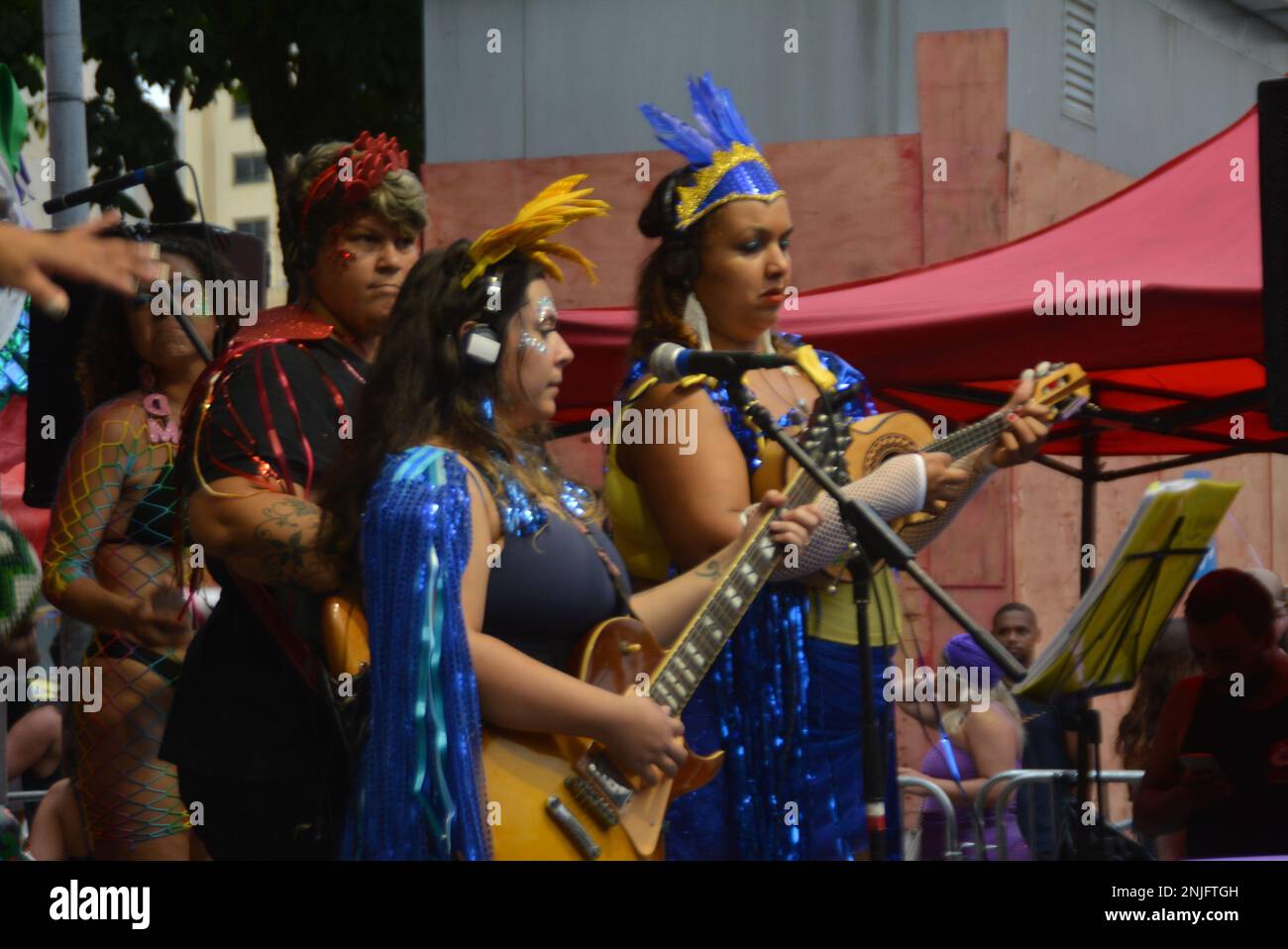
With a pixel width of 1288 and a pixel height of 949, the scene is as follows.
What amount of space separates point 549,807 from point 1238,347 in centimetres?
247

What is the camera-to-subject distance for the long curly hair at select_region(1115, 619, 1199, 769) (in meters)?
5.98

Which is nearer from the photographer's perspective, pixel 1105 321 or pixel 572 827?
pixel 572 827

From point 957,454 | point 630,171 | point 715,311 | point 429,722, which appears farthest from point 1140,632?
point 630,171

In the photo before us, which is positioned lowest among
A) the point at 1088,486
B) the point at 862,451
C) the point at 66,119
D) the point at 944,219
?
the point at 1088,486

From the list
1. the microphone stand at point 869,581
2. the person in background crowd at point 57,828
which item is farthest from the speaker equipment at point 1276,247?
the person in background crowd at point 57,828

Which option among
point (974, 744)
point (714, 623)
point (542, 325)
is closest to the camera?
point (542, 325)

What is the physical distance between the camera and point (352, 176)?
11.7 feet

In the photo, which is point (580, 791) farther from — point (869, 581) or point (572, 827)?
point (869, 581)

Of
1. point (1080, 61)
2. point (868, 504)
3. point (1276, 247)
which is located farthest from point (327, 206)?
point (1080, 61)

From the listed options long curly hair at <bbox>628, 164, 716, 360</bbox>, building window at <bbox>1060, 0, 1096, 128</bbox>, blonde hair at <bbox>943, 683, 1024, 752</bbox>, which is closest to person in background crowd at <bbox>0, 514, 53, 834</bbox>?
long curly hair at <bbox>628, 164, 716, 360</bbox>

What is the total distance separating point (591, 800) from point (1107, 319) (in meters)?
2.23

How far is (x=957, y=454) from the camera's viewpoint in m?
3.89

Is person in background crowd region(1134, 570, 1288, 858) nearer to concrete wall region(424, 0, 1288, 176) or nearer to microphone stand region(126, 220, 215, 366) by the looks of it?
microphone stand region(126, 220, 215, 366)

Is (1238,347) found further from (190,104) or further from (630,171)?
(190,104)
